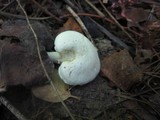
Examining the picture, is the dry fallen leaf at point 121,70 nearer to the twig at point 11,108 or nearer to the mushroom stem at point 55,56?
the mushroom stem at point 55,56

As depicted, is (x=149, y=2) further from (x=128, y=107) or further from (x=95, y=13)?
(x=128, y=107)

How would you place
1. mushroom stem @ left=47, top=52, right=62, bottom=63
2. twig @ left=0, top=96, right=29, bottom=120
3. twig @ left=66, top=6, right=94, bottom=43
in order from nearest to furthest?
twig @ left=0, top=96, right=29, bottom=120 → mushroom stem @ left=47, top=52, right=62, bottom=63 → twig @ left=66, top=6, right=94, bottom=43

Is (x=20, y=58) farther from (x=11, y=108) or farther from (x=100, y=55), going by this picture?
(x=100, y=55)

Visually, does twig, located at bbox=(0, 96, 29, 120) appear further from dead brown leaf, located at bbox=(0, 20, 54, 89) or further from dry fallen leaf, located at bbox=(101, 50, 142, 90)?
dry fallen leaf, located at bbox=(101, 50, 142, 90)

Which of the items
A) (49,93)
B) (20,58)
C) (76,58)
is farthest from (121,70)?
(20,58)

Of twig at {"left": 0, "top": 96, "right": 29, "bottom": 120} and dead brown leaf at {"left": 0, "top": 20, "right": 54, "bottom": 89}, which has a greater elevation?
dead brown leaf at {"left": 0, "top": 20, "right": 54, "bottom": 89}

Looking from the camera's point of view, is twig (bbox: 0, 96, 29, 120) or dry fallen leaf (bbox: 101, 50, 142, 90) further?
dry fallen leaf (bbox: 101, 50, 142, 90)

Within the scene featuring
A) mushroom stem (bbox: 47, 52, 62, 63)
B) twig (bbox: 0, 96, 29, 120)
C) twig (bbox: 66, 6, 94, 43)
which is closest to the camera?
twig (bbox: 0, 96, 29, 120)

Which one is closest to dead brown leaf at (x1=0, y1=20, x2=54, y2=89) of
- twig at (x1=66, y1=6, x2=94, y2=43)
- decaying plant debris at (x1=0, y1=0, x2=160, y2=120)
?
decaying plant debris at (x1=0, y1=0, x2=160, y2=120)
